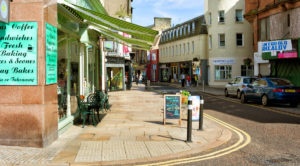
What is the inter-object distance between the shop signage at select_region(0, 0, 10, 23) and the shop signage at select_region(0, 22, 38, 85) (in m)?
0.34

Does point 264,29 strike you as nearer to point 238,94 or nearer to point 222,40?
point 238,94

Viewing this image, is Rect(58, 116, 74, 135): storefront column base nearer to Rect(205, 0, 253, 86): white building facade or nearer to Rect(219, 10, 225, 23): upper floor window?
Rect(205, 0, 253, 86): white building facade

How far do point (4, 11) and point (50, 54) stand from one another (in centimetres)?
147

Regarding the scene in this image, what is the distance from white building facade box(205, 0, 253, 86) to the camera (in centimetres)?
4538

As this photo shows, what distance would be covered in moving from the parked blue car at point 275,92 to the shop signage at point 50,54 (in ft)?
45.0

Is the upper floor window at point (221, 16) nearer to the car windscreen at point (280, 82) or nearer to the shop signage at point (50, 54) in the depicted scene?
the car windscreen at point (280, 82)

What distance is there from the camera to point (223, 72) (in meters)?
46.2

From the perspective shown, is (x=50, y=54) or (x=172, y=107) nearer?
(x=50, y=54)

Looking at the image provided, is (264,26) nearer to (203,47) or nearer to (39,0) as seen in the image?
(203,47)

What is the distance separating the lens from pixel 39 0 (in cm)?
862

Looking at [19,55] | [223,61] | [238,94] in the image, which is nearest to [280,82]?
[238,94]

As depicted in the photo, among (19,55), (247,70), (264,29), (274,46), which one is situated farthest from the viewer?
(247,70)

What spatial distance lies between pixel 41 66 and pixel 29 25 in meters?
0.97

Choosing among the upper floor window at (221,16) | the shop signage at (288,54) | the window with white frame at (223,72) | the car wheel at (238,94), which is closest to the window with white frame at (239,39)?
the upper floor window at (221,16)
